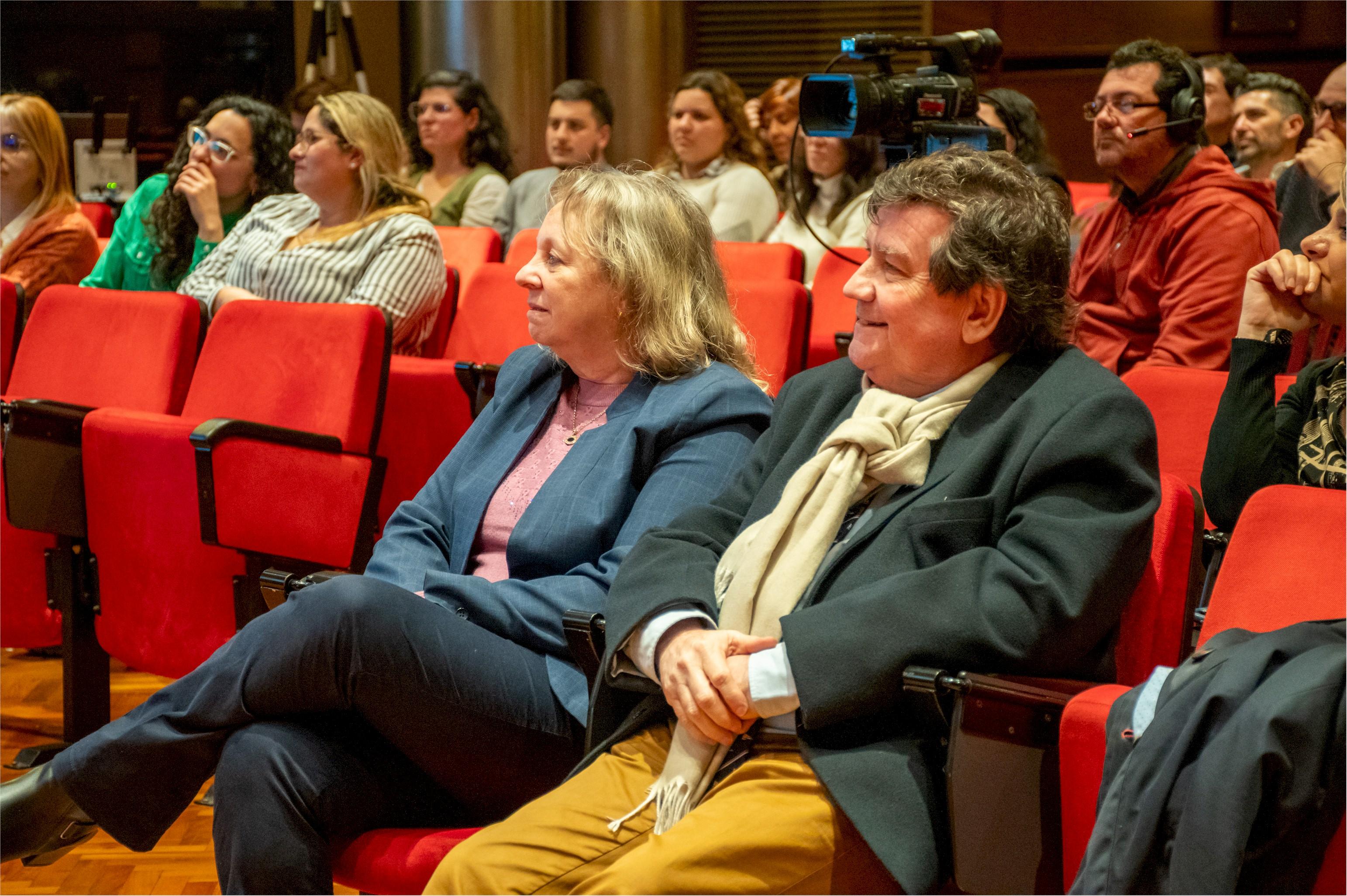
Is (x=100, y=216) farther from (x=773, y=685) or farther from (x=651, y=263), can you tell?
(x=773, y=685)

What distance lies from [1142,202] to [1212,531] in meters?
1.42

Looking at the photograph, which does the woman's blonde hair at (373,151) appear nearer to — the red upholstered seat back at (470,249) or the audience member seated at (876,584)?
the red upholstered seat back at (470,249)

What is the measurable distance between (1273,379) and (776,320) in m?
1.11

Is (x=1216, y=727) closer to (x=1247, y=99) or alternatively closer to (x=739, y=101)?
(x=739, y=101)

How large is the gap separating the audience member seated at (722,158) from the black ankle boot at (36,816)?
291cm

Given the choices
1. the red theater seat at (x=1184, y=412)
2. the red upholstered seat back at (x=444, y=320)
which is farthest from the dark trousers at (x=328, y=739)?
the red upholstered seat back at (x=444, y=320)

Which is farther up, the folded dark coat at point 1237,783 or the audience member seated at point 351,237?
the audience member seated at point 351,237

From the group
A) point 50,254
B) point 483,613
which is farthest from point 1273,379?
point 50,254

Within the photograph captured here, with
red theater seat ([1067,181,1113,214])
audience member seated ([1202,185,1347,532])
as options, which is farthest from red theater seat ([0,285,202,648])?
red theater seat ([1067,181,1113,214])

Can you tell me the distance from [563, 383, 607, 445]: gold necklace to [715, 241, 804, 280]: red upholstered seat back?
1473mm

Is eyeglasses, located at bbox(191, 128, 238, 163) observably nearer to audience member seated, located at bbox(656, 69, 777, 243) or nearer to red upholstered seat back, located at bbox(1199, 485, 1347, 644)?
audience member seated, located at bbox(656, 69, 777, 243)

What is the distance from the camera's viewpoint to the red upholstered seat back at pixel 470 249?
378 centimetres

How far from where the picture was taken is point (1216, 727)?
1.00 metres

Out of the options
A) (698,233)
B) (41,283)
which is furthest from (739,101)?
(698,233)
